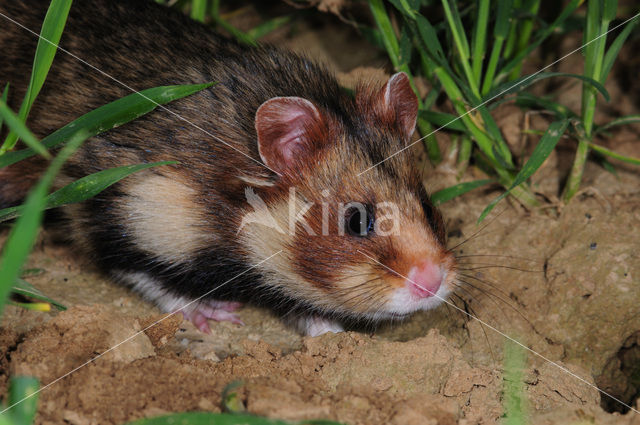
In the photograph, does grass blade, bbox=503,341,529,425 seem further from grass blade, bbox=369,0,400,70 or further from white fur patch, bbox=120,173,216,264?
grass blade, bbox=369,0,400,70

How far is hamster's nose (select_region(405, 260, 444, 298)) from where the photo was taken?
9.62 feet

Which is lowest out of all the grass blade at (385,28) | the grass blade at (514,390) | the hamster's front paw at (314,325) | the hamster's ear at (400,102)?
the hamster's front paw at (314,325)

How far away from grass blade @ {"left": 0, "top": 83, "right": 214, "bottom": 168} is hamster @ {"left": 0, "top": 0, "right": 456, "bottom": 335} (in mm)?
257

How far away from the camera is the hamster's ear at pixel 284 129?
2914 mm

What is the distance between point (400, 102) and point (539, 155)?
2.45 ft

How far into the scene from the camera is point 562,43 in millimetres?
5109

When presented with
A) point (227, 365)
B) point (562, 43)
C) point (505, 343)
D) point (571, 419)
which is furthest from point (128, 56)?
point (562, 43)

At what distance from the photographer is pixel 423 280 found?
2934 mm

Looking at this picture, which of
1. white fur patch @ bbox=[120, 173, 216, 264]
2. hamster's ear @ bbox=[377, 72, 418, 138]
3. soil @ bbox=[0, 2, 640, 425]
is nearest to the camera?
soil @ bbox=[0, 2, 640, 425]

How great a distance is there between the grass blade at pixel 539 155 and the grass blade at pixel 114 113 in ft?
5.05

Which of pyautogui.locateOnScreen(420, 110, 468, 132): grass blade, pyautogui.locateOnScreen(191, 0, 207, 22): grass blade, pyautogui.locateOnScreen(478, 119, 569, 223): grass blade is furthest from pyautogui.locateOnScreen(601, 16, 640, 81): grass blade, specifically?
pyautogui.locateOnScreen(191, 0, 207, 22): grass blade

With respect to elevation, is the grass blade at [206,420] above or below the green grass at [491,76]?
below

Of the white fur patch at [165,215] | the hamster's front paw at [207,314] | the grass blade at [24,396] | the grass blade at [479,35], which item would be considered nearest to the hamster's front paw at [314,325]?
the hamster's front paw at [207,314]

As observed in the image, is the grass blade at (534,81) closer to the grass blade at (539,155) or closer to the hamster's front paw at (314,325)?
the grass blade at (539,155)
